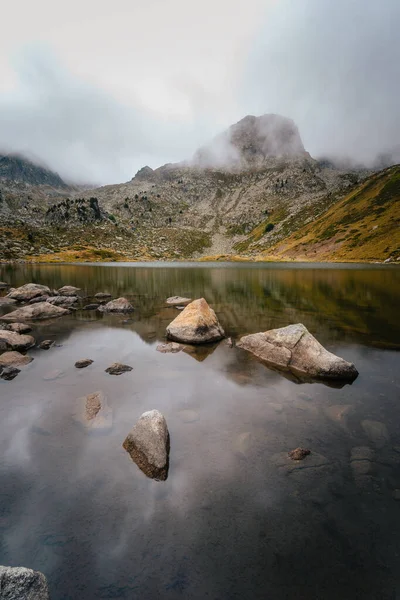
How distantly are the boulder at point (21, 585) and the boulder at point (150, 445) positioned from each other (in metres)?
4.09

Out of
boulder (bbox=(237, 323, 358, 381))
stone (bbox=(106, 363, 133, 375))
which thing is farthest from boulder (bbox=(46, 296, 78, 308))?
boulder (bbox=(237, 323, 358, 381))

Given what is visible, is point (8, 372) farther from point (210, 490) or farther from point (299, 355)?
point (299, 355)

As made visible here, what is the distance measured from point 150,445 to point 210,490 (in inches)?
100

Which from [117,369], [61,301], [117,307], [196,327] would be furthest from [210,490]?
[61,301]

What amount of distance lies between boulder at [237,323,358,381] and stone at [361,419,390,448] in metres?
4.46

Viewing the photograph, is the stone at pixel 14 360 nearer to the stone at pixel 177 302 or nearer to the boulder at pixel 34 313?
the boulder at pixel 34 313

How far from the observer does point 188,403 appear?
14.1m

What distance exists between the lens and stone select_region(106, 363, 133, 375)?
17.5 m

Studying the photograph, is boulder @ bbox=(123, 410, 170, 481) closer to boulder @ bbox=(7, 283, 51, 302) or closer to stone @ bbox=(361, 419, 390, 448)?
stone @ bbox=(361, 419, 390, 448)

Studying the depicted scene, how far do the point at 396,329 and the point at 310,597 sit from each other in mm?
27450

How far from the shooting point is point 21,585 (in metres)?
5.17

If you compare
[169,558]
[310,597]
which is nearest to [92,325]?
[169,558]

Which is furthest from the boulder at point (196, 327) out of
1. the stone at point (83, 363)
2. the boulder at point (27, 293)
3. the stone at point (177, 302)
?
the boulder at point (27, 293)

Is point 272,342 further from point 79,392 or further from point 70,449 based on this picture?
point 70,449
